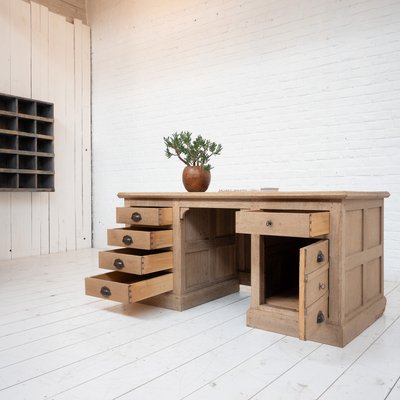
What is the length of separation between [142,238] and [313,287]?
1.04 m

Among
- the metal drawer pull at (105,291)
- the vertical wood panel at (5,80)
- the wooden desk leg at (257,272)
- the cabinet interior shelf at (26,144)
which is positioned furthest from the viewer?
the vertical wood panel at (5,80)

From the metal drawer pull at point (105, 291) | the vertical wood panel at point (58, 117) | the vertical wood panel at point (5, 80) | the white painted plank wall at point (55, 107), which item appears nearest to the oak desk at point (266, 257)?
the metal drawer pull at point (105, 291)

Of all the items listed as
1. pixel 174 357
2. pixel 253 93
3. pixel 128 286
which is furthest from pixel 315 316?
pixel 253 93

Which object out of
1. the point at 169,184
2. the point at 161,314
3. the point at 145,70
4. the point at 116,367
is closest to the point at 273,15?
the point at 145,70

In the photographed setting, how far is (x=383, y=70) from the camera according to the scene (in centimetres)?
340

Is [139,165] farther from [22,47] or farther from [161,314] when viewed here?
[161,314]

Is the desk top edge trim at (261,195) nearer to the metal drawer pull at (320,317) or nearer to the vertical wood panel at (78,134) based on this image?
the metal drawer pull at (320,317)

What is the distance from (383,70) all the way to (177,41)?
7.64 feet

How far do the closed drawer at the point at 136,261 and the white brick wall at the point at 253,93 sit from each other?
184 centimetres

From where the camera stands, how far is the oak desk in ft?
6.17

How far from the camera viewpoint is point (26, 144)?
4.71 metres

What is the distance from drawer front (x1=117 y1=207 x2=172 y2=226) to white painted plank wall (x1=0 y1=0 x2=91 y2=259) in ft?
8.58

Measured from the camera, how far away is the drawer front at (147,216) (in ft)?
8.03

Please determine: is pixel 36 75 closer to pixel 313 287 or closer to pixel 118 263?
pixel 118 263
